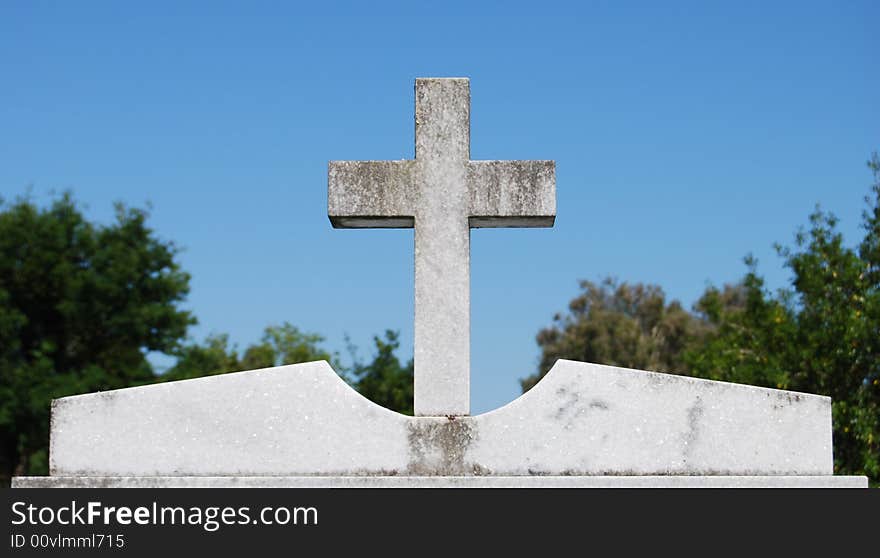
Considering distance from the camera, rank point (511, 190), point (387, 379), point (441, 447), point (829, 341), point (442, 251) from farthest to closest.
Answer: point (387, 379) → point (829, 341) → point (511, 190) → point (442, 251) → point (441, 447)

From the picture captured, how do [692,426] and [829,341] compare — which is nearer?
[692,426]

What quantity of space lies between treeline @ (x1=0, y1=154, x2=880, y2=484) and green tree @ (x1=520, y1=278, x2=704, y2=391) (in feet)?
0.38

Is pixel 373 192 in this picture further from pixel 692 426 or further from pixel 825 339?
pixel 825 339

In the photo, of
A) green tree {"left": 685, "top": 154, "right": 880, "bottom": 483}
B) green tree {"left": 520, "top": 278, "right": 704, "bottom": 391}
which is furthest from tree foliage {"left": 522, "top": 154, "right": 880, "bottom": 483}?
green tree {"left": 520, "top": 278, "right": 704, "bottom": 391}

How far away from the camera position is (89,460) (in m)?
5.71

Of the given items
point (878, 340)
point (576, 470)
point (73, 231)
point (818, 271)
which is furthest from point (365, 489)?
point (73, 231)

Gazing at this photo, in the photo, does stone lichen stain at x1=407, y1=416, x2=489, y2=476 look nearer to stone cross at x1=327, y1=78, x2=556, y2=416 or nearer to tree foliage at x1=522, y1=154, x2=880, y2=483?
stone cross at x1=327, y1=78, x2=556, y2=416

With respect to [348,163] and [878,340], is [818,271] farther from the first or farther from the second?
[348,163]

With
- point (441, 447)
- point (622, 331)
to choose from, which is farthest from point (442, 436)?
point (622, 331)

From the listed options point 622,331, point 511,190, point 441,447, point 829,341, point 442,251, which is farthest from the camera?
point 622,331

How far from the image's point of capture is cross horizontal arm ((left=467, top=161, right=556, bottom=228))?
6.16 m

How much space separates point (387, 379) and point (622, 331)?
18644 millimetres

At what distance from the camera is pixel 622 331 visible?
4128 cm
